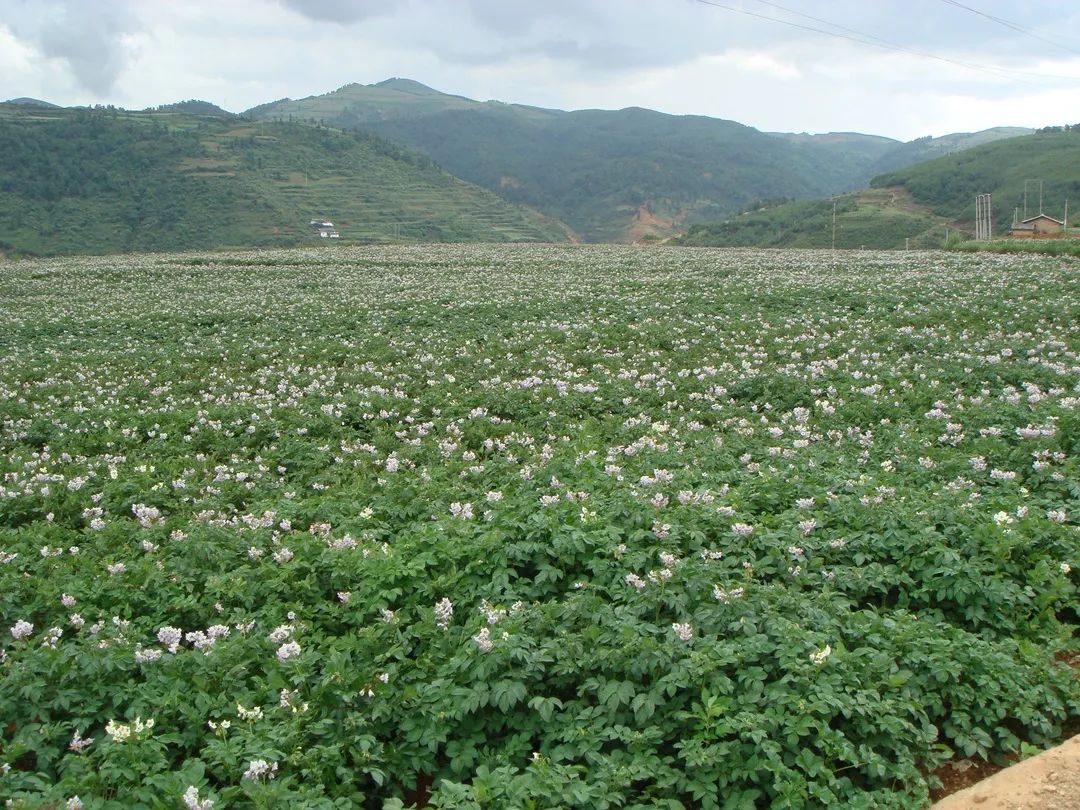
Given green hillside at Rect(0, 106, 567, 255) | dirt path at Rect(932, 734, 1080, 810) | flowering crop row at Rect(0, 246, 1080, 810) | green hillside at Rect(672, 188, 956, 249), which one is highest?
green hillside at Rect(0, 106, 567, 255)

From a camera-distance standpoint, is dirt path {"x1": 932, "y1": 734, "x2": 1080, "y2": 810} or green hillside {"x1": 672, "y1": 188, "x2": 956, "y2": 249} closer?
dirt path {"x1": 932, "y1": 734, "x2": 1080, "y2": 810}

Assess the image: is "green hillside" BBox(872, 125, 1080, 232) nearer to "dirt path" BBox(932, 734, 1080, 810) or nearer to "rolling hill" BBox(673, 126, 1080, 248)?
"rolling hill" BBox(673, 126, 1080, 248)

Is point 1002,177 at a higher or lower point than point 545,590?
higher

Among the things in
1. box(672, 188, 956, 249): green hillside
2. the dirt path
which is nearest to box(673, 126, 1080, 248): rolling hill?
box(672, 188, 956, 249): green hillside

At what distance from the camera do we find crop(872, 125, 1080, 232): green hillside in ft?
302

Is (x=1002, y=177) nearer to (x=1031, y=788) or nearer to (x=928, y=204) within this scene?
(x=928, y=204)

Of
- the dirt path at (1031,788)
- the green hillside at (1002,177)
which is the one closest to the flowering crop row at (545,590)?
the dirt path at (1031,788)

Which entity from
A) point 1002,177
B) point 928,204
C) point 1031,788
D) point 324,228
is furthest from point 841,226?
point 1031,788

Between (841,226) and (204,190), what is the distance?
8004cm

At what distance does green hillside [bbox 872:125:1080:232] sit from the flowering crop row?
92.2m

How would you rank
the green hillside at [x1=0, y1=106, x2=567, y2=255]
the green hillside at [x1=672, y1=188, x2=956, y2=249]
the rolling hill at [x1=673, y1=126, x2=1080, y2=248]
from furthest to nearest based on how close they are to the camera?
the green hillside at [x1=0, y1=106, x2=567, y2=255] < the rolling hill at [x1=673, y1=126, x2=1080, y2=248] < the green hillside at [x1=672, y1=188, x2=956, y2=249]

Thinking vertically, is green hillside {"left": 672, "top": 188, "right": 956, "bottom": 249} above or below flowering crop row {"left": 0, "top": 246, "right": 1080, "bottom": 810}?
above

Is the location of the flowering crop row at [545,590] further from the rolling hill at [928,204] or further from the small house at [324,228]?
the small house at [324,228]

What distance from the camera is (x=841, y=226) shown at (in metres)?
92.1
